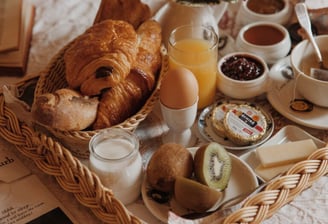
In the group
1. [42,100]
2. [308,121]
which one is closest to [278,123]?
[308,121]

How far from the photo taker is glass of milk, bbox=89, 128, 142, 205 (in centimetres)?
89

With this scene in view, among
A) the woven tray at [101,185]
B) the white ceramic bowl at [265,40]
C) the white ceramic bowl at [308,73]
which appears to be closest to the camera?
the woven tray at [101,185]

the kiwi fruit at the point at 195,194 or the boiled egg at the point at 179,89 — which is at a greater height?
the boiled egg at the point at 179,89

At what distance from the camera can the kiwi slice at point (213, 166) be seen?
88cm

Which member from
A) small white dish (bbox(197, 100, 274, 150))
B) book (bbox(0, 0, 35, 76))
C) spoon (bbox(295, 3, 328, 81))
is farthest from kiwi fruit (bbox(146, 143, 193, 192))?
book (bbox(0, 0, 35, 76))

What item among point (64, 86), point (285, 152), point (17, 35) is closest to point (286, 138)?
point (285, 152)

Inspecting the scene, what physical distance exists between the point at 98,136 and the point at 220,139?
0.81 feet

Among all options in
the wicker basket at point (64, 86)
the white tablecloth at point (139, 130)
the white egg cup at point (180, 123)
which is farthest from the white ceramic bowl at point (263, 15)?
the white egg cup at point (180, 123)

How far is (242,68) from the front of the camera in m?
1.12

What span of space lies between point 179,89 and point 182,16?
0.99 feet

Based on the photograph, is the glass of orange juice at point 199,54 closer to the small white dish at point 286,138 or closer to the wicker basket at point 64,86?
the wicker basket at point 64,86

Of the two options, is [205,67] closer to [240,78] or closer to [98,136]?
[240,78]

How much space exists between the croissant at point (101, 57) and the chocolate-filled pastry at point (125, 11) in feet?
0.37

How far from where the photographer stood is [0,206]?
93 centimetres
